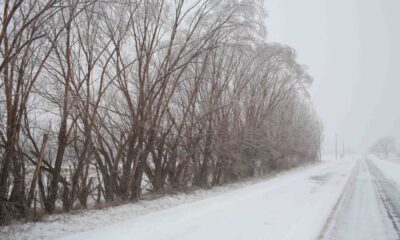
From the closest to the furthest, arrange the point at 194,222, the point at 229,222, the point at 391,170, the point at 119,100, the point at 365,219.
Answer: the point at 194,222, the point at 229,222, the point at 365,219, the point at 119,100, the point at 391,170

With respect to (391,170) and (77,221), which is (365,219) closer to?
(77,221)

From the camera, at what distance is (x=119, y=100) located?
15.5m

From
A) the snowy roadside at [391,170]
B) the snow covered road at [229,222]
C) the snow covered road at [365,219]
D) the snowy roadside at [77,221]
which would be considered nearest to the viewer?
the snowy roadside at [77,221]

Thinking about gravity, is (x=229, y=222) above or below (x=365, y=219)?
above

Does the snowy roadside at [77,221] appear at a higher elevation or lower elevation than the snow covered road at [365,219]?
higher

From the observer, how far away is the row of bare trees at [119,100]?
26.3 ft

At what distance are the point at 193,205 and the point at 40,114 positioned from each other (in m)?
5.42

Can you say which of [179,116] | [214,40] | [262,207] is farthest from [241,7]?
[262,207]

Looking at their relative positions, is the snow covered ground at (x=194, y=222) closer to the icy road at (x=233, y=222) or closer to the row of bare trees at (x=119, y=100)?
the icy road at (x=233, y=222)

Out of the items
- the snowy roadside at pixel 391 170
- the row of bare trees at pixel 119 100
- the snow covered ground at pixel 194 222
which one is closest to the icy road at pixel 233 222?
the snow covered ground at pixel 194 222

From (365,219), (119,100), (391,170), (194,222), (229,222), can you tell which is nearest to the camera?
A: (194,222)

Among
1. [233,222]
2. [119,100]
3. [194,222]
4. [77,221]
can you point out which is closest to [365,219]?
[233,222]

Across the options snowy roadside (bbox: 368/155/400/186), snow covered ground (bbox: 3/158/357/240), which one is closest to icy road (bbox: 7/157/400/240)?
snow covered ground (bbox: 3/158/357/240)

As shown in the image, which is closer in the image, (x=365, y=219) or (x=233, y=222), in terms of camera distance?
(x=233, y=222)
